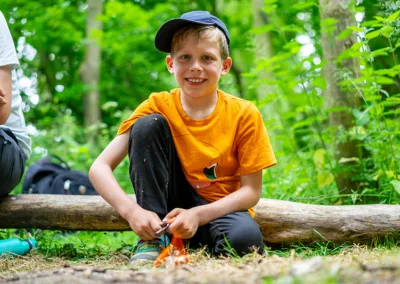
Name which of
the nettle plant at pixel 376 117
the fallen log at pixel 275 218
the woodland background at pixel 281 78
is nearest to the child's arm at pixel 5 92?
the fallen log at pixel 275 218

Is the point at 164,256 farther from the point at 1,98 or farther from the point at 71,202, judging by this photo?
the point at 1,98

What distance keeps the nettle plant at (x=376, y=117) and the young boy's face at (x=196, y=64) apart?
2.84 feet

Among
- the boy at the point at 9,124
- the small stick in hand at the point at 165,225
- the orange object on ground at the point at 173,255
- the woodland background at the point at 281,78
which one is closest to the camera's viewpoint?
the orange object on ground at the point at 173,255

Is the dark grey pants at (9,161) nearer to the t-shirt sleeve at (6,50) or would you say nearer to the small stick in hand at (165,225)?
the t-shirt sleeve at (6,50)

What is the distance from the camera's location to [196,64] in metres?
2.44

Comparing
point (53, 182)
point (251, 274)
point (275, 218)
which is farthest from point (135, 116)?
point (53, 182)

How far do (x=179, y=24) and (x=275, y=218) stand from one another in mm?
1111

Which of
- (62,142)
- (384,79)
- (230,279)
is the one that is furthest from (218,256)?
(62,142)

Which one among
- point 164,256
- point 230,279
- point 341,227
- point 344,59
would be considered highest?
point 344,59

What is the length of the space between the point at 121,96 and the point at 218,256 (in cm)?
975

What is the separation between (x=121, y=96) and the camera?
11719 mm

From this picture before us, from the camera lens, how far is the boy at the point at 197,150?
2320mm

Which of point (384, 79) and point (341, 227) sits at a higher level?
point (384, 79)

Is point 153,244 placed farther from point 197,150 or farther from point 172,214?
point 197,150
